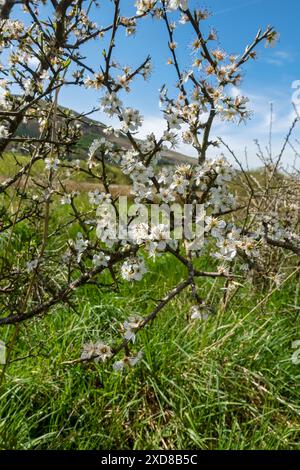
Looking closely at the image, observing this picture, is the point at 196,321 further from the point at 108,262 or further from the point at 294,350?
the point at 108,262

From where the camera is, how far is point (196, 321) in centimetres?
337

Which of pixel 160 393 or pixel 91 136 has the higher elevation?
pixel 91 136

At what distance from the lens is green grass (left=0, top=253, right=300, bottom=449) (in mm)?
2480

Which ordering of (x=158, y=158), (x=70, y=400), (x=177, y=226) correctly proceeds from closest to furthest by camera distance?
(x=177, y=226) < (x=158, y=158) < (x=70, y=400)

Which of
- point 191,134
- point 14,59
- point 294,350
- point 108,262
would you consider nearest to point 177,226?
point 108,262

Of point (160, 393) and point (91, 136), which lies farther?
point (91, 136)

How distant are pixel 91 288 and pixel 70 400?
162 centimetres

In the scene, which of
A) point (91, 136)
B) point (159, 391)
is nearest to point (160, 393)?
point (159, 391)

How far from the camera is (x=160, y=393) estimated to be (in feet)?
8.78

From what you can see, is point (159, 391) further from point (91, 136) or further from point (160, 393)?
point (91, 136)

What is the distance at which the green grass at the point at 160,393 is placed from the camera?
97.7 inches

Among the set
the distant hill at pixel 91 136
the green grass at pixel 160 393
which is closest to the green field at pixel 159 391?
the green grass at pixel 160 393

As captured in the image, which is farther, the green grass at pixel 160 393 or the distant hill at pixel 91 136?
the green grass at pixel 160 393

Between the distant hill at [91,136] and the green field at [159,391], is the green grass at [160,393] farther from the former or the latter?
the distant hill at [91,136]
